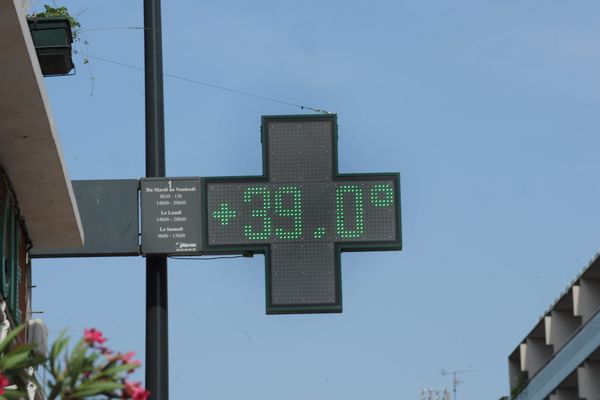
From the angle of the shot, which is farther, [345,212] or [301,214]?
[345,212]

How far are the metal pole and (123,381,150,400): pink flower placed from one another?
10.5m

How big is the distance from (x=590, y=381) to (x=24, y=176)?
2841cm

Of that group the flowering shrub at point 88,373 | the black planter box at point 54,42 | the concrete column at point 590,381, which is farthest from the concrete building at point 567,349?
the flowering shrub at point 88,373

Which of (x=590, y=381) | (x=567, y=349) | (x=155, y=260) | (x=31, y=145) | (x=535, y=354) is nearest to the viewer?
(x=31, y=145)

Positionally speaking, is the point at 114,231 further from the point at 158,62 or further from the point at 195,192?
the point at 158,62

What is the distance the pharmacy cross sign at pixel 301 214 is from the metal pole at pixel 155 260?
687 mm

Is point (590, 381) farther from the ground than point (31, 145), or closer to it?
closer to it

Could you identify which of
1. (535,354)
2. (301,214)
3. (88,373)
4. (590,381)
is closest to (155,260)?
(301,214)

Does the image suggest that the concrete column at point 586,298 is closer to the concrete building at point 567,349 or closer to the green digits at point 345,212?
the concrete building at point 567,349

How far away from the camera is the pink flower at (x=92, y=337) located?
6414 mm

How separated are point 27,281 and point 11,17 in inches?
285

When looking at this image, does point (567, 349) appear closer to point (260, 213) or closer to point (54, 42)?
point (260, 213)

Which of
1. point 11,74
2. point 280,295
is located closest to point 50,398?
point 11,74

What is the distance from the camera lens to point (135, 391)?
6.25m
